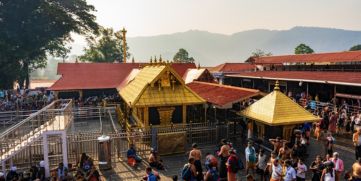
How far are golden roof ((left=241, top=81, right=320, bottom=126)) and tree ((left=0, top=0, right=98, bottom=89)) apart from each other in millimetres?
32831

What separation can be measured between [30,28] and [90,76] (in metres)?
13.7

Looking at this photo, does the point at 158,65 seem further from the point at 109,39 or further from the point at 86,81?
the point at 109,39

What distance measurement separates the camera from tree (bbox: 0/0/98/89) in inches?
1455

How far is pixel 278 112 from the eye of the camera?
15609mm

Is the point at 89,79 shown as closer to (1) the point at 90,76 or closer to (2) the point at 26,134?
(1) the point at 90,76

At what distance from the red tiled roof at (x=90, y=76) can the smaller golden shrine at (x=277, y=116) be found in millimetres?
20485

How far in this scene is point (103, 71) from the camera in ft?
116

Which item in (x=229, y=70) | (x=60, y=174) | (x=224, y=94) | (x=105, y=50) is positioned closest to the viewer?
(x=60, y=174)

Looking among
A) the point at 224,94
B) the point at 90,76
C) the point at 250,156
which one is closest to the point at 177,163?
the point at 250,156

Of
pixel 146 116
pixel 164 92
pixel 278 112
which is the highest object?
pixel 164 92

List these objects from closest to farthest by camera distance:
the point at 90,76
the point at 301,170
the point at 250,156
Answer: the point at 301,170, the point at 250,156, the point at 90,76

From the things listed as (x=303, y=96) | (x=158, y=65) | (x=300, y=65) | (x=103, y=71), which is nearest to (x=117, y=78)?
(x=103, y=71)

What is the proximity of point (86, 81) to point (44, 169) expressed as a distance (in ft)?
67.5

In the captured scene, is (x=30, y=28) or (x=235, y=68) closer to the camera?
(x=30, y=28)
